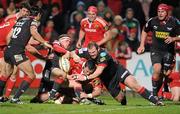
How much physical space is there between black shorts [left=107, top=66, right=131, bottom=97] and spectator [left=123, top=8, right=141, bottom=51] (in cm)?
691

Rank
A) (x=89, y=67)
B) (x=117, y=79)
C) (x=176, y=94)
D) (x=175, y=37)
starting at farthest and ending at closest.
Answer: (x=176, y=94), (x=175, y=37), (x=89, y=67), (x=117, y=79)

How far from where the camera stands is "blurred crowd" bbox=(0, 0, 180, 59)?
24.6 metres

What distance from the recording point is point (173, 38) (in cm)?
1917

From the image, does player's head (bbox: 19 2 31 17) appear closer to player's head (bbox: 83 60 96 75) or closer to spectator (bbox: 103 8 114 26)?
player's head (bbox: 83 60 96 75)

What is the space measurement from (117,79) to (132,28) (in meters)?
7.46

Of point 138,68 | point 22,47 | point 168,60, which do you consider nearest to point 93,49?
point 22,47

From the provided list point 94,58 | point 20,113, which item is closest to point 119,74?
point 94,58

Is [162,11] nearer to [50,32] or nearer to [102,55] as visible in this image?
[102,55]

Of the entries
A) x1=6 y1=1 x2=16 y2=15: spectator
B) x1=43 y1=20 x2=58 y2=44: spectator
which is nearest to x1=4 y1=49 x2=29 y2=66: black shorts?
x1=43 y1=20 x2=58 y2=44: spectator

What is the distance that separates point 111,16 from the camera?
25.1 m

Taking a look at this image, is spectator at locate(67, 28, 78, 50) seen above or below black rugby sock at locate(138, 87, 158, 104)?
above

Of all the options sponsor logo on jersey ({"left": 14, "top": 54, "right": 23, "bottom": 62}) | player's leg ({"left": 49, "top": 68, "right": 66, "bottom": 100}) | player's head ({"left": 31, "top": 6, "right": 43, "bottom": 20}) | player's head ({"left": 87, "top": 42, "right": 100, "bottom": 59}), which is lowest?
player's leg ({"left": 49, "top": 68, "right": 66, "bottom": 100})

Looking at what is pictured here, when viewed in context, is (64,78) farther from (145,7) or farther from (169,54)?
(145,7)

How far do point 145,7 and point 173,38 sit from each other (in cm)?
787
